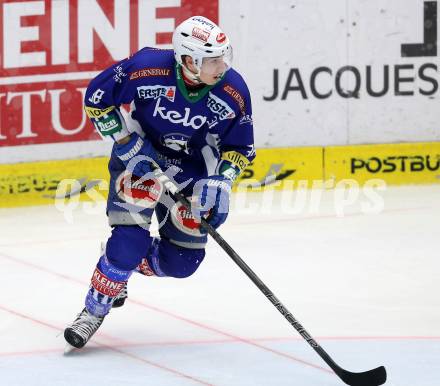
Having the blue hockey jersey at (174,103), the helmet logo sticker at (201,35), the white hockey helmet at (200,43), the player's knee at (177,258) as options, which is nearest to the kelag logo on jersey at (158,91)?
the blue hockey jersey at (174,103)

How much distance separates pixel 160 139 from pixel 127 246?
0.45m

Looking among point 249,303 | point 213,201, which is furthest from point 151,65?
point 249,303

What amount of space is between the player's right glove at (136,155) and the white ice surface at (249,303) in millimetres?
693

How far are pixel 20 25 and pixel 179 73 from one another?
2.88 metres

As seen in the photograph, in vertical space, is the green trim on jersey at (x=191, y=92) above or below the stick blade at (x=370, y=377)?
above

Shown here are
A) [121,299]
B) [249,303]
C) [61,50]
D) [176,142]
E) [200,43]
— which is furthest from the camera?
[61,50]

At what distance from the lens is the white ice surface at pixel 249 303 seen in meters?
4.69

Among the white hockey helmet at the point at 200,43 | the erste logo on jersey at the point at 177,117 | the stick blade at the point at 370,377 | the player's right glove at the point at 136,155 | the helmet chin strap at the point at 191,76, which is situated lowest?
the stick blade at the point at 370,377

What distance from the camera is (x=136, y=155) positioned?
4.83 metres

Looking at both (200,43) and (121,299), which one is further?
(121,299)

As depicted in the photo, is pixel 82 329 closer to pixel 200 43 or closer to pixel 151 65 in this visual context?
pixel 151 65

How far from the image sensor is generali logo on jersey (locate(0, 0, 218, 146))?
7445mm

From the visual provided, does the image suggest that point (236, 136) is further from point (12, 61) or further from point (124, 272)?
point (12, 61)

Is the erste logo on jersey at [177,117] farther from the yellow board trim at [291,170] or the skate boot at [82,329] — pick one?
the yellow board trim at [291,170]
